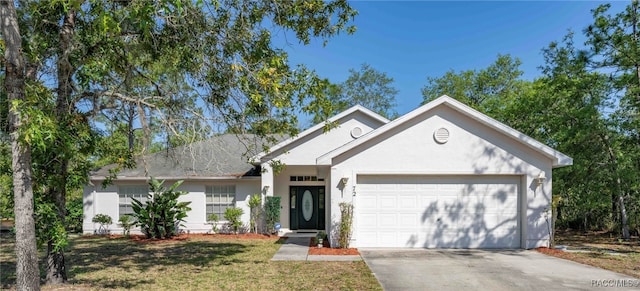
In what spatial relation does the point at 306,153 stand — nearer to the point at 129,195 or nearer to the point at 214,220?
the point at 214,220

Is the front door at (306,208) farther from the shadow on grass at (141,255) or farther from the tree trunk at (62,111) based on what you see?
the tree trunk at (62,111)

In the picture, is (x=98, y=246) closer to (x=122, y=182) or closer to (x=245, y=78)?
(x=122, y=182)

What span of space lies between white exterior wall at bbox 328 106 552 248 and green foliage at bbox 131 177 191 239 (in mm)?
7042

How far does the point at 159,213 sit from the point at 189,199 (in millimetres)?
1800

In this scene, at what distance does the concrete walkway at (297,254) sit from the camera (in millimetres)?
9781

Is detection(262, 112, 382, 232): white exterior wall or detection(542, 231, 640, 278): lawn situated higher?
detection(262, 112, 382, 232): white exterior wall

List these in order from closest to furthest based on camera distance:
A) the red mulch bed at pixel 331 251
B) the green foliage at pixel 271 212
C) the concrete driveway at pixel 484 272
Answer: the concrete driveway at pixel 484 272, the red mulch bed at pixel 331 251, the green foliage at pixel 271 212

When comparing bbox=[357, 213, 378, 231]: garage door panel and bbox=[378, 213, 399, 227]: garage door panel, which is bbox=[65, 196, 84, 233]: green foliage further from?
bbox=[378, 213, 399, 227]: garage door panel

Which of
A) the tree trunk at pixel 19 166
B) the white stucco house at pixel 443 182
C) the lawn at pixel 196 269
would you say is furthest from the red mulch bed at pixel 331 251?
the tree trunk at pixel 19 166

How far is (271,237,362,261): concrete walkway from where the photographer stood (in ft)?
32.1

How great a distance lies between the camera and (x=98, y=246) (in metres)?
12.8

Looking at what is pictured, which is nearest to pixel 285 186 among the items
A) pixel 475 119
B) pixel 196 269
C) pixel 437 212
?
pixel 437 212

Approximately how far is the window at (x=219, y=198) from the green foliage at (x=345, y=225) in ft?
22.1

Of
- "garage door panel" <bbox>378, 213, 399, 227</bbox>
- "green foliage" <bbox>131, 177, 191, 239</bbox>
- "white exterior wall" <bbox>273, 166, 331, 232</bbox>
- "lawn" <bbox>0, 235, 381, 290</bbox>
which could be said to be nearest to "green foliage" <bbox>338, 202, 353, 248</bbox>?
"garage door panel" <bbox>378, 213, 399, 227</bbox>
